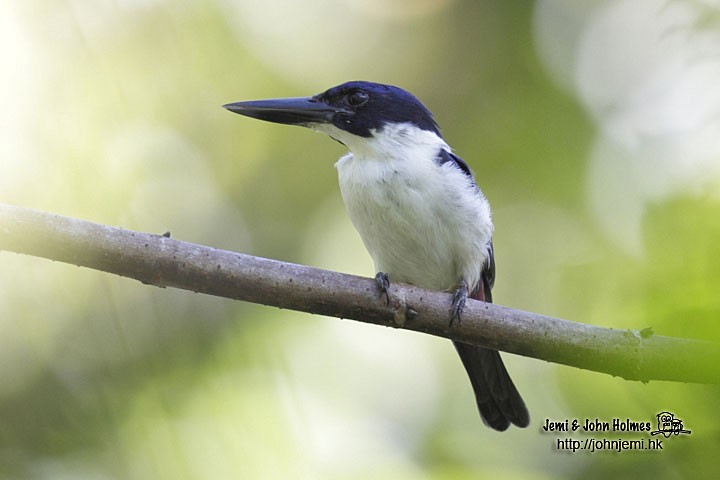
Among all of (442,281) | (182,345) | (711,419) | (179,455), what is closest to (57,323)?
(182,345)

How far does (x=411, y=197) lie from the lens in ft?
11.6

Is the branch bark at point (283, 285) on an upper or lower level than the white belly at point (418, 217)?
lower

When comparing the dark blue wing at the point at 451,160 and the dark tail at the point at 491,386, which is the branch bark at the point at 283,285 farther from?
the dark tail at the point at 491,386

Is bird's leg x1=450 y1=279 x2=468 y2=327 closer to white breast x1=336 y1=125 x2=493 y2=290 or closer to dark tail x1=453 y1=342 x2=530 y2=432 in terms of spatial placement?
white breast x1=336 y1=125 x2=493 y2=290

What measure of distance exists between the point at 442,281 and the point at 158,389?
1570 mm

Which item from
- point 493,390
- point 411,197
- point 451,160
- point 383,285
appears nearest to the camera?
point 383,285

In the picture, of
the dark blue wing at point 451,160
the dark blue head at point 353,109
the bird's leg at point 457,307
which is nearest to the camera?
the bird's leg at point 457,307

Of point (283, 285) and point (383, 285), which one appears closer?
point (283, 285)

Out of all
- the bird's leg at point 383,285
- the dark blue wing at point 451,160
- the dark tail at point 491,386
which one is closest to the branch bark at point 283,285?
the bird's leg at point 383,285

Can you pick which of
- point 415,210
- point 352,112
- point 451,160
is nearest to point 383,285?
point 415,210

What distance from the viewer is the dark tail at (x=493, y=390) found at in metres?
3.93

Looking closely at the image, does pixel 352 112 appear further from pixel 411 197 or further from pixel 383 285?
pixel 383 285

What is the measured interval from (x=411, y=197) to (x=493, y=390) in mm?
1136

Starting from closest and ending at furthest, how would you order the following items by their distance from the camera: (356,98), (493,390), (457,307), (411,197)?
(457,307) < (411,197) < (356,98) < (493,390)
